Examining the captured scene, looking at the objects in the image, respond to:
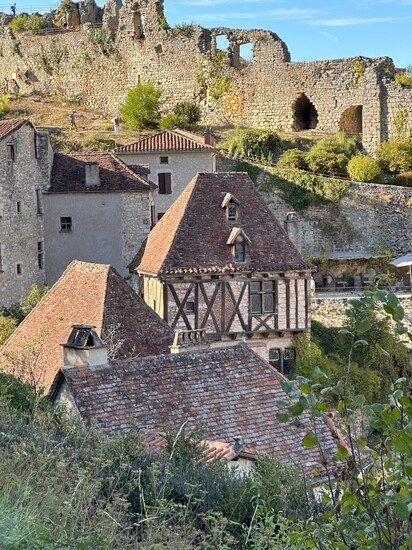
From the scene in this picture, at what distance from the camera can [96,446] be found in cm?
964

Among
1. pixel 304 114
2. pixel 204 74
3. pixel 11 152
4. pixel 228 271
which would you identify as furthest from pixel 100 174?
A: pixel 204 74

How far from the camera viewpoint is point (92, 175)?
1280 inches

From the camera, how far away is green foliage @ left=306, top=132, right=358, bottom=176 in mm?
41656

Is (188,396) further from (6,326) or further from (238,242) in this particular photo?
(238,242)

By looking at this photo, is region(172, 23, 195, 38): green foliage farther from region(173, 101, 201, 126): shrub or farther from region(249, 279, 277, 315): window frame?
region(249, 279, 277, 315): window frame

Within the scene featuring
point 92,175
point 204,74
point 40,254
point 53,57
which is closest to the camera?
point 40,254

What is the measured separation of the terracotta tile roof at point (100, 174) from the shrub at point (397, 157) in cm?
1181

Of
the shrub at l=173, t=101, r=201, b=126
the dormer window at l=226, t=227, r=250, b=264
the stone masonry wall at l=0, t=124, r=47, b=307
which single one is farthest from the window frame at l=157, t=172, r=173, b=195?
the dormer window at l=226, t=227, r=250, b=264

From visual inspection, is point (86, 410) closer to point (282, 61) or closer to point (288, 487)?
point (288, 487)

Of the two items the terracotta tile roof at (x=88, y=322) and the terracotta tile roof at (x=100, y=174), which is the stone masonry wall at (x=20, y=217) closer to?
the terracotta tile roof at (x=100, y=174)

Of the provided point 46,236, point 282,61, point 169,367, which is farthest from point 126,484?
point 282,61

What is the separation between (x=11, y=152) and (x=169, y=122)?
16791mm

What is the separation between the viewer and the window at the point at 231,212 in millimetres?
27547

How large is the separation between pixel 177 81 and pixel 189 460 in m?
41.8
